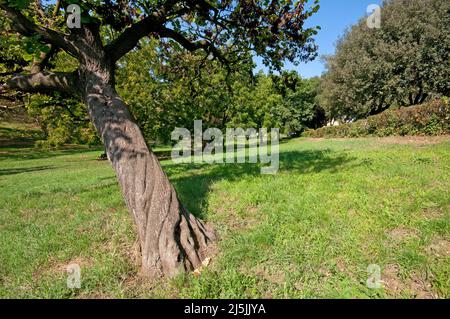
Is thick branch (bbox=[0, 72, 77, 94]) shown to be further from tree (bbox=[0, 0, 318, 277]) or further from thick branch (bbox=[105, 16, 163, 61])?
thick branch (bbox=[105, 16, 163, 61])

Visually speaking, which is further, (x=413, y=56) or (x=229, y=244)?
(x=413, y=56)

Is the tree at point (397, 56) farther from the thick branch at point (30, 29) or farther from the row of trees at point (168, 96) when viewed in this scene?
the thick branch at point (30, 29)

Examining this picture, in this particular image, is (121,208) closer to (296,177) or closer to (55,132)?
(296,177)

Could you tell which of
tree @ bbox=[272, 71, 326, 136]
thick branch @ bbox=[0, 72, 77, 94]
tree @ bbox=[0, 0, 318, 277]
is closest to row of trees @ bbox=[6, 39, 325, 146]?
tree @ bbox=[0, 0, 318, 277]

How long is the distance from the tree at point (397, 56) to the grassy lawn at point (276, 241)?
20758 millimetres

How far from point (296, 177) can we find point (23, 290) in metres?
5.98

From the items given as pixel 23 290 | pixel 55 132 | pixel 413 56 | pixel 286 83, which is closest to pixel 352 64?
pixel 413 56

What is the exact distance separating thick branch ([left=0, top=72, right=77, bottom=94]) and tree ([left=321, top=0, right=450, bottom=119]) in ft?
85.5

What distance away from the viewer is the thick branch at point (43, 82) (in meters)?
4.28

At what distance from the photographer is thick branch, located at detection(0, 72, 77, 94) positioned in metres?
4.28

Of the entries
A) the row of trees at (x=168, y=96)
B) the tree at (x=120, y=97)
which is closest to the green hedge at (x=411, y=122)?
the row of trees at (x=168, y=96)

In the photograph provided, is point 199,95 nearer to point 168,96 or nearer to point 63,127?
point 168,96

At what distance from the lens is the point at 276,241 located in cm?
386
